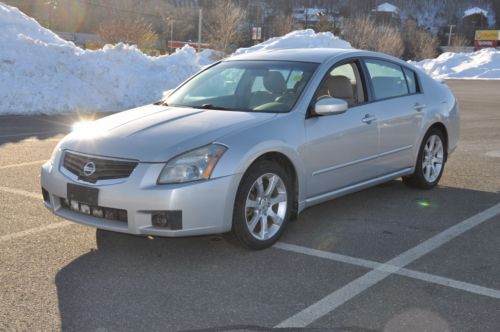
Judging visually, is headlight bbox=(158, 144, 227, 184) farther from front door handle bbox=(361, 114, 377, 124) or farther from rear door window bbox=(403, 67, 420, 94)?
rear door window bbox=(403, 67, 420, 94)

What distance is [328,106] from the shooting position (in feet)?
16.3

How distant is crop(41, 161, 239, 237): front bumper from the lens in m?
4.07

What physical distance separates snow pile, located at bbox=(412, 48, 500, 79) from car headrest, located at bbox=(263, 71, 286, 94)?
139ft

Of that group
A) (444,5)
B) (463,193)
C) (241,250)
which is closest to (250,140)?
(241,250)

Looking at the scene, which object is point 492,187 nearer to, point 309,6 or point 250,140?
point 250,140

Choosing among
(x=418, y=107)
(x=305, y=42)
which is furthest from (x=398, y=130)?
(x=305, y=42)

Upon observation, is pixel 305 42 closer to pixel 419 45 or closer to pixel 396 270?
pixel 396 270

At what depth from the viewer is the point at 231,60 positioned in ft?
19.9

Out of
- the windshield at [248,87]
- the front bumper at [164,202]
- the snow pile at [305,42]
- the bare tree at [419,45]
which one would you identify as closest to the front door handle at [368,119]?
the windshield at [248,87]

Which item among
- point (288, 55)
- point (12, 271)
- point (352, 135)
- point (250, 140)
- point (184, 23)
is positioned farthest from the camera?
point (184, 23)

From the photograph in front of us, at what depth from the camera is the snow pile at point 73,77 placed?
14.5m

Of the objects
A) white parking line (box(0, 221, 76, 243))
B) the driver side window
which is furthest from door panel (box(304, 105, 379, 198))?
white parking line (box(0, 221, 76, 243))

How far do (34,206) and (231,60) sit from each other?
2.42 metres

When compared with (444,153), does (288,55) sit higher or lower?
higher
